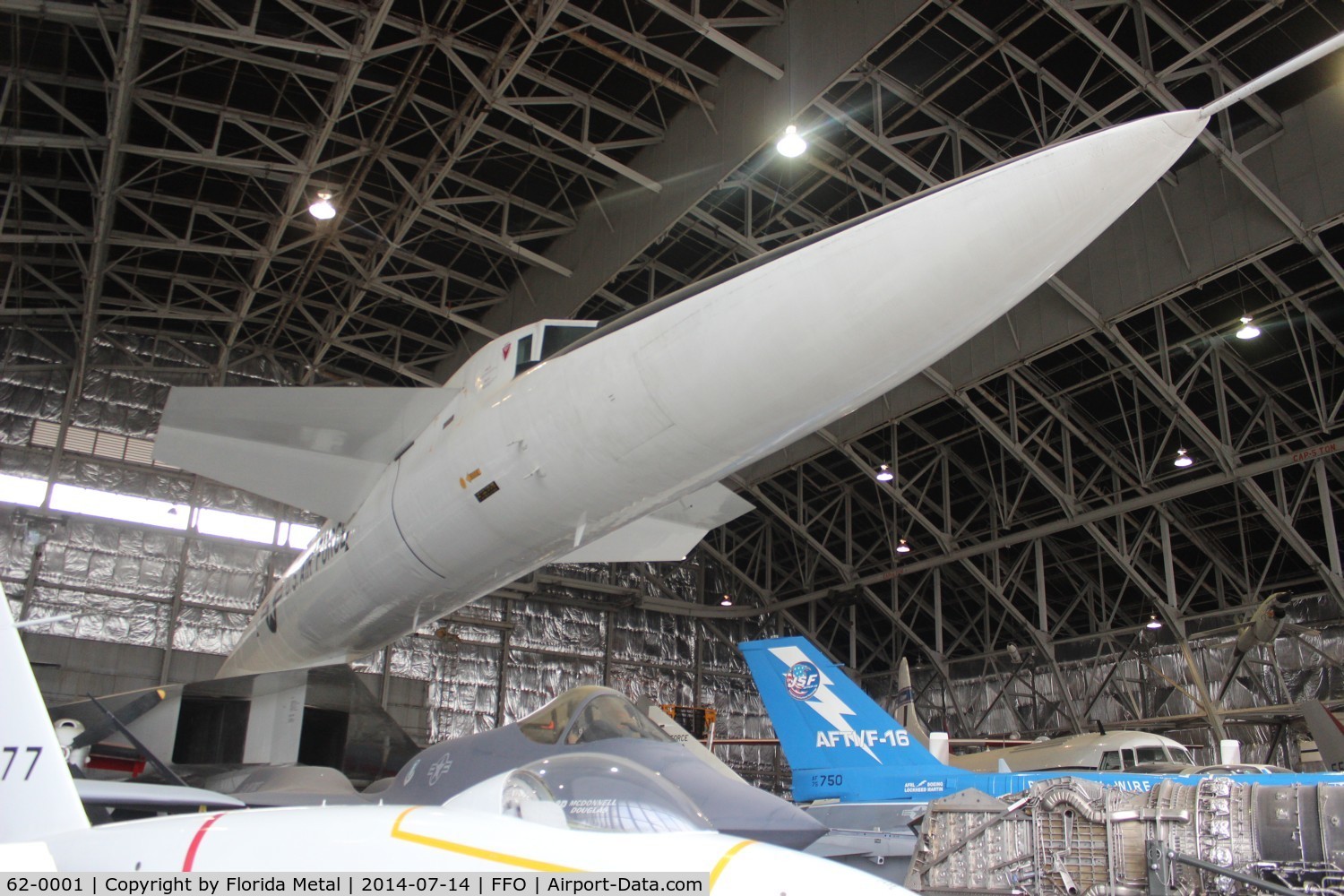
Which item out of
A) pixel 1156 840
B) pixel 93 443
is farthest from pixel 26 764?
pixel 93 443

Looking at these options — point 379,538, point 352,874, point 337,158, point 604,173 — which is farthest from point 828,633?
point 352,874

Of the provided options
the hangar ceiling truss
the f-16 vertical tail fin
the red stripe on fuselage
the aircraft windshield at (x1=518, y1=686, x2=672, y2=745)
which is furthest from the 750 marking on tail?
the f-16 vertical tail fin

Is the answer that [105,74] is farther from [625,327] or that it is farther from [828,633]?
[828,633]

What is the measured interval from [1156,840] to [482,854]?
185 inches

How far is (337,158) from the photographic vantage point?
14.2m

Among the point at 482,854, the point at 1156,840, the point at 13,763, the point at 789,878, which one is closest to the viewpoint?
the point at 789,878

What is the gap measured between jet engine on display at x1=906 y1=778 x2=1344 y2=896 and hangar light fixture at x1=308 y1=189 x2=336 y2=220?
12.5m

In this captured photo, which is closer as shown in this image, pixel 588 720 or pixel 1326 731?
pixel 588 720

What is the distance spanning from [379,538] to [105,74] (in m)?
9.50

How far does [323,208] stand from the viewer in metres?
14.6

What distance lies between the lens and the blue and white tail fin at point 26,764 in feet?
15.5

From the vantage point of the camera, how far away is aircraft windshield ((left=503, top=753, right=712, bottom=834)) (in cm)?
373

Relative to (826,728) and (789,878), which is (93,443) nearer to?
(826,728)

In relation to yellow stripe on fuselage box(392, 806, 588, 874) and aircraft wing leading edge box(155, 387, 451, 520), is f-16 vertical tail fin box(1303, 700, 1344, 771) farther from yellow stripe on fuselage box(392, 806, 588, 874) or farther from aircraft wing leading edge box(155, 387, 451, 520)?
yellow stripe on fuselage box(392, 806, 588, 874)
